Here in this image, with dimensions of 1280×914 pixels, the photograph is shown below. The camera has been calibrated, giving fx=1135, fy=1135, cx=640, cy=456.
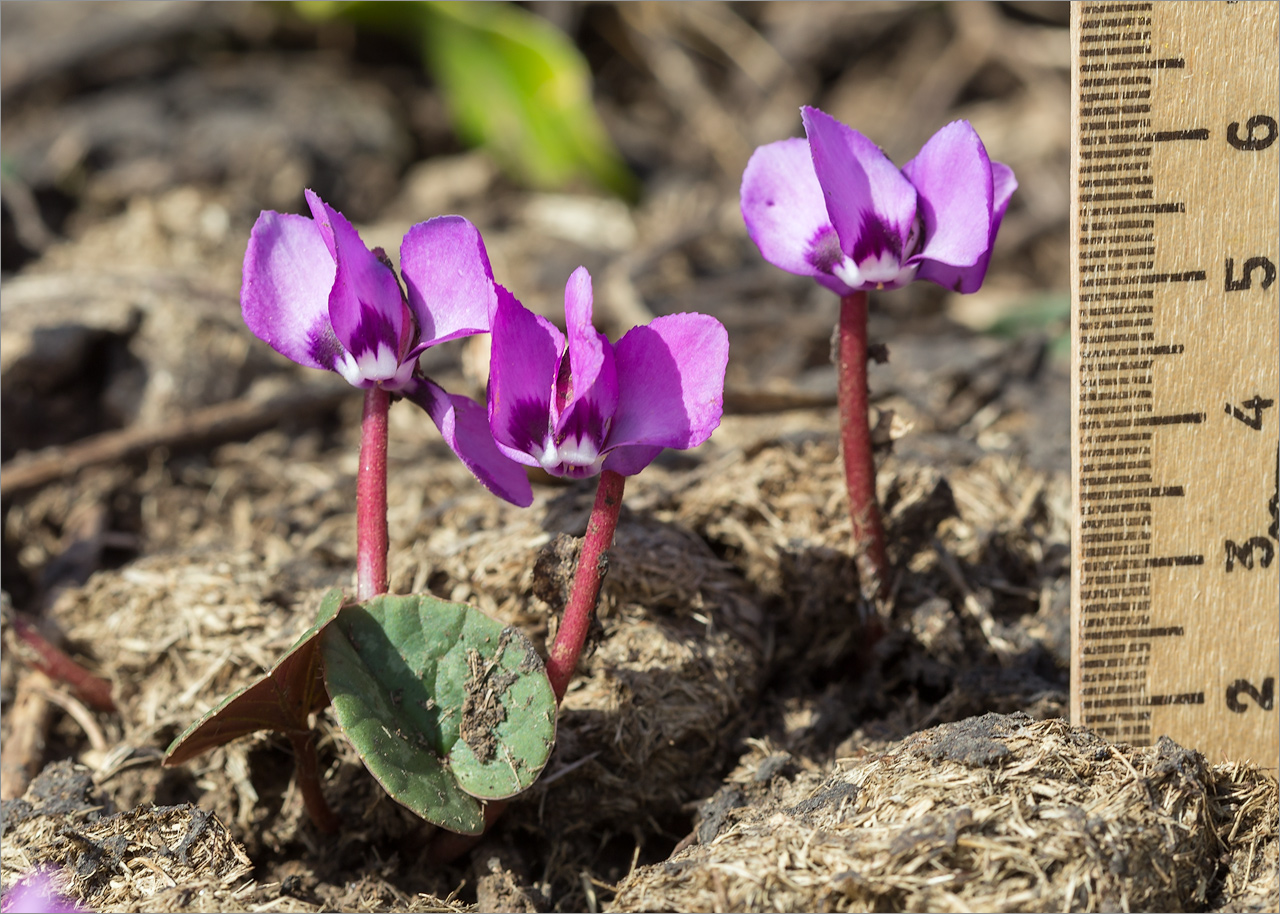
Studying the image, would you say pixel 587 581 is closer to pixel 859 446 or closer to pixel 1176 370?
pixel 859 446

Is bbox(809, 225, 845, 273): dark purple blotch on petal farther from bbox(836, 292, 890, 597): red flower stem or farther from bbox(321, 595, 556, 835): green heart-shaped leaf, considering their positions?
bbox(321, 595, 556, 835): green heart-shaped leaf

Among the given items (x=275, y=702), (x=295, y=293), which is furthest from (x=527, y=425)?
(x=275, y=702)

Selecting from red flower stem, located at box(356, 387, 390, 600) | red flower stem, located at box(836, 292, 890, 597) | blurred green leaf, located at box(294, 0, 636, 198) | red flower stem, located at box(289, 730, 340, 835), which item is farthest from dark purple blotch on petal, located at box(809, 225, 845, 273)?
blurred green leaf, located at box(294, 0, 636, 198)

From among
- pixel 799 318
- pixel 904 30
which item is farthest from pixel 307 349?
pixel 904 30

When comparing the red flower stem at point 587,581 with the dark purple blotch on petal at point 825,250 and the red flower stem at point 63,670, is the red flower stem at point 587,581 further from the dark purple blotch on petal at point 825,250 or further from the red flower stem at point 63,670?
the red flower stem at point 63,670

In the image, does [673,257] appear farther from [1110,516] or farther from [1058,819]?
[1058,819]

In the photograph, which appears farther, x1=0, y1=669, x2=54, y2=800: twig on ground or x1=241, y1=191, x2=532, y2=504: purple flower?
x1=0, y1=669, x2=54, y2=800: twig on ground

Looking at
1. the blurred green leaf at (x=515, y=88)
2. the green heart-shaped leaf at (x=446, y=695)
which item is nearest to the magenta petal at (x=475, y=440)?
the green heart-shaped leaf at (x=446, y=695)
